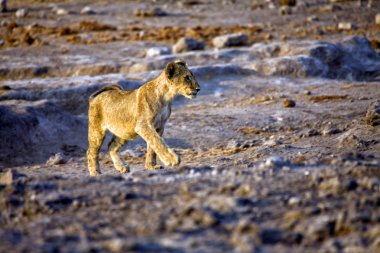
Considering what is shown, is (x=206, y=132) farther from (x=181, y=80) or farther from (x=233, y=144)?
(x=181, y=80)

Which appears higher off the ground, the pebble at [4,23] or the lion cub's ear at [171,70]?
the lion cub's ear at [171,70]

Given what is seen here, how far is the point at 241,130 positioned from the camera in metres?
14.4

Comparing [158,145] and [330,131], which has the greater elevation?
[158,145]

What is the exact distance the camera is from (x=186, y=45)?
22.1 meters

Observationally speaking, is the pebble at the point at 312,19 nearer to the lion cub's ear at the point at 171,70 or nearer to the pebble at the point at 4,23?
the pebble at the point at 4,23

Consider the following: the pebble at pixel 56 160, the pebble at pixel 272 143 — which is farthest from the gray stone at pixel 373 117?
the pebble at pixel 56 160

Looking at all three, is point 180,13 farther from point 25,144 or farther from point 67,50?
point 25,144

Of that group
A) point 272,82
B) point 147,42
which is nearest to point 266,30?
point 147,42

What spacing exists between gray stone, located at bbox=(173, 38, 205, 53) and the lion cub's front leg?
1202cm

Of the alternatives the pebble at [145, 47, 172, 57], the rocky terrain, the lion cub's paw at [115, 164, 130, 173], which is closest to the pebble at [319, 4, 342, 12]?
the rocky terrain

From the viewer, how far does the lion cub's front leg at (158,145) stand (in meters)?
9.55

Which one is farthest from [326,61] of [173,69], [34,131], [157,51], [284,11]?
[284,11]

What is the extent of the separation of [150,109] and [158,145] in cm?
66

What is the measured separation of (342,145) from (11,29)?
20.0 m
